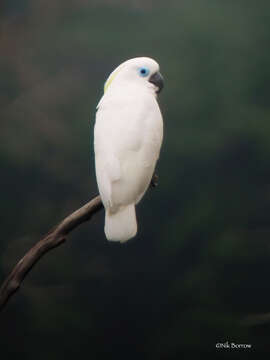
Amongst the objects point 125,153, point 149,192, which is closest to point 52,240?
point 125,153

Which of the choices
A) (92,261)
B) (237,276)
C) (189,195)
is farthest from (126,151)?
(237,276)

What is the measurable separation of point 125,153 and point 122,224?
31cm

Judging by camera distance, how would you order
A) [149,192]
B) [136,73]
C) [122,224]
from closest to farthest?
1. [122,224]
2. [136,73]
3. [149,192]

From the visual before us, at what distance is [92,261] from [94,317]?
0.29 meters

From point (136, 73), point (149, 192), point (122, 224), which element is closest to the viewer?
point (122, 224)

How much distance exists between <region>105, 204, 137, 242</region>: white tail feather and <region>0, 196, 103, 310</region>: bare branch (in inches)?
3.3

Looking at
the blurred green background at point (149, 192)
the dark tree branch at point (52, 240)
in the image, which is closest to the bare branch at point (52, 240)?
the dark tree branch at point (52, 240)

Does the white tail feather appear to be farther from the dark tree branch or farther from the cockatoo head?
the cockatoo head

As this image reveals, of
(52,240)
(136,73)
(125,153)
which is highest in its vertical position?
(136,73)

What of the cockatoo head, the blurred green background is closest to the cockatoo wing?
the cockatoo head

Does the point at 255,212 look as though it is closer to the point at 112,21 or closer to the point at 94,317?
the point at 94,317

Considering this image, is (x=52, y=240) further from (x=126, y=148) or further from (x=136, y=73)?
(x=136, y=73)

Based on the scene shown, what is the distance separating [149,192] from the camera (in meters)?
2.51

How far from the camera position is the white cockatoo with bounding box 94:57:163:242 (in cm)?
207
